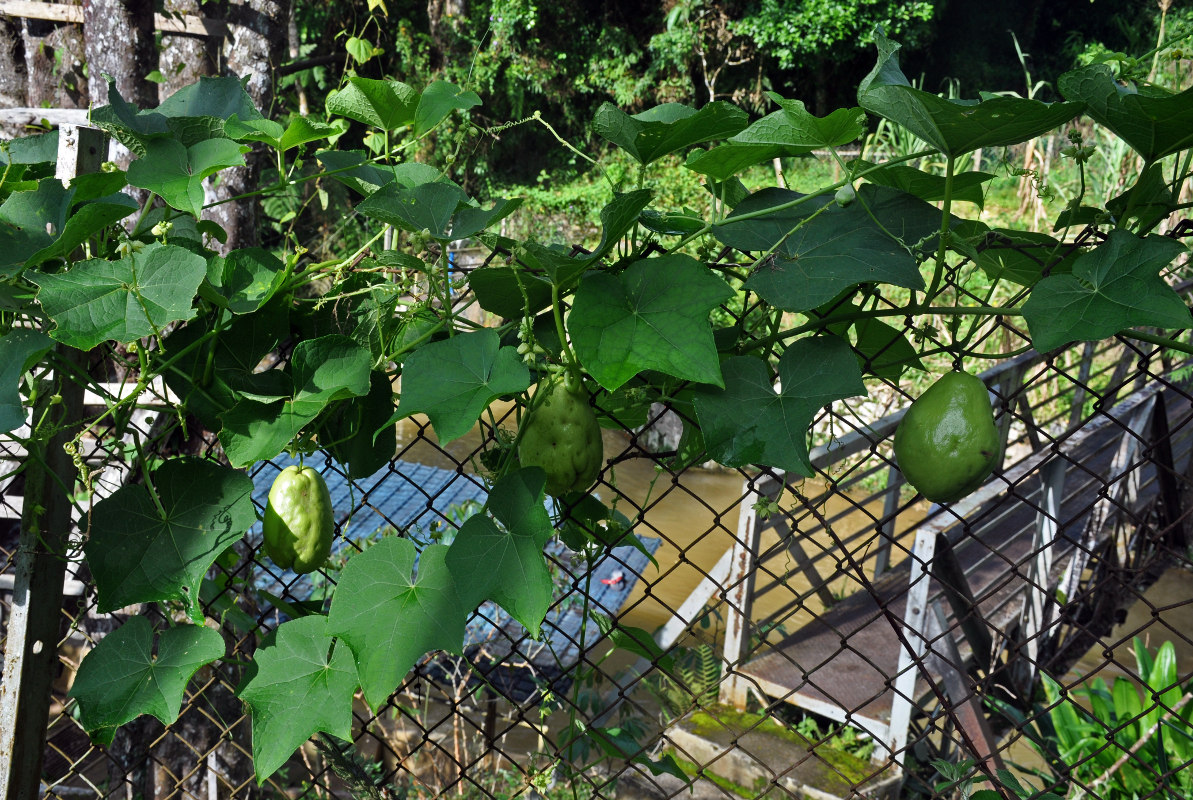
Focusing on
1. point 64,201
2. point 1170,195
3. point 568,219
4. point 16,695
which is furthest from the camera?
point 568,219

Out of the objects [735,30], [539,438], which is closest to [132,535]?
[539,438]

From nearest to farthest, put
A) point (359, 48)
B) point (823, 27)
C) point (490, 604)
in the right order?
point (490, 604)
point (359, 48)
point (823, 27)

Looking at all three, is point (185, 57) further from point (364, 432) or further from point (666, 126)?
point (666, 126)

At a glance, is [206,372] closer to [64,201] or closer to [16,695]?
[64,201]

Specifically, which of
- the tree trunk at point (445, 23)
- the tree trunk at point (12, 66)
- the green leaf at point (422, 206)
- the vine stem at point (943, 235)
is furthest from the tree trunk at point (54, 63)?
the tree trunk at point (445, 23)

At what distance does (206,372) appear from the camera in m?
0.99

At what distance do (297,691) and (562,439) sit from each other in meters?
0.46

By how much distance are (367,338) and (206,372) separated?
19 cm

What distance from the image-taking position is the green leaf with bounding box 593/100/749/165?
0.84 m

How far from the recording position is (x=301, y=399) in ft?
3.02

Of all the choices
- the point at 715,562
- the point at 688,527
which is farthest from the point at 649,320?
the point at 688,527

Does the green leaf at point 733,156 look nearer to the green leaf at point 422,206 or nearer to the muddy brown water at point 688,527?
→ the green leaf at point 422,206

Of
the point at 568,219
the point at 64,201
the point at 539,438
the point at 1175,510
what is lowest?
the point at 1175,510

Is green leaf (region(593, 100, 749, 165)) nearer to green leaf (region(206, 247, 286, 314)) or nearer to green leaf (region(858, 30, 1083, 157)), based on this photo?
green leaf (region(858, 30, 1083, 157))
